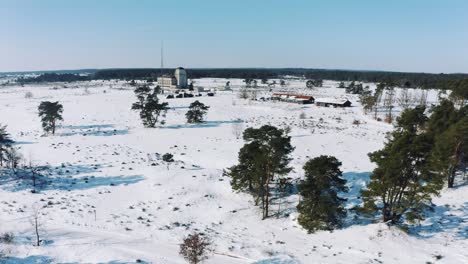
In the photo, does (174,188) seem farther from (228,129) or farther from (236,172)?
(228,129)

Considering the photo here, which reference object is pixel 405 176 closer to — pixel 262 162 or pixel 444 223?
pixel 444 223

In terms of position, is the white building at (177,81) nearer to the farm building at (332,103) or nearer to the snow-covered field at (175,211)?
the farm building at (332,103)

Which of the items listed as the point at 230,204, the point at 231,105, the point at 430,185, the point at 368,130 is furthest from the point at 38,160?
the point at 231,105

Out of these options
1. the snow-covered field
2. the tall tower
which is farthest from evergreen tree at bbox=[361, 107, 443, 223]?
the tall tower

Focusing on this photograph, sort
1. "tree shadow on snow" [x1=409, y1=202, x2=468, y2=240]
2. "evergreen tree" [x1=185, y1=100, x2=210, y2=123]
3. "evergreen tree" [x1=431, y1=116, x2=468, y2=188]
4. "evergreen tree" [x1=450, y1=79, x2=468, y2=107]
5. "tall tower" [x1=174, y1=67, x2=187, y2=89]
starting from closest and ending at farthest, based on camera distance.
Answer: "tree shadow on snow" [x1=409, y1=202, x2=468, y2=240] → "evergreen tree" [x1=431, y1=116, x2=468, y2=188] → "evergreen tree" [x1=185, y1=100, x2=210, y2=123] → "evergreen tree" [x1=450, y1=79, x2=468, y2=107] → "tall tower" [x1=174, y1=67, x2=187, y2=89]

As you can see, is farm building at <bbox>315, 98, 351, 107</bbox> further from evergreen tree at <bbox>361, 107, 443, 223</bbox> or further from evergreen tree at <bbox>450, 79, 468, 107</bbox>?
evergreen tree at <bbox>361, 107, 443, 223</bbox>

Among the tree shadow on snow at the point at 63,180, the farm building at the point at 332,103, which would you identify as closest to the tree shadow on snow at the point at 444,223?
the tree shadow on snow at the point at 63,180
